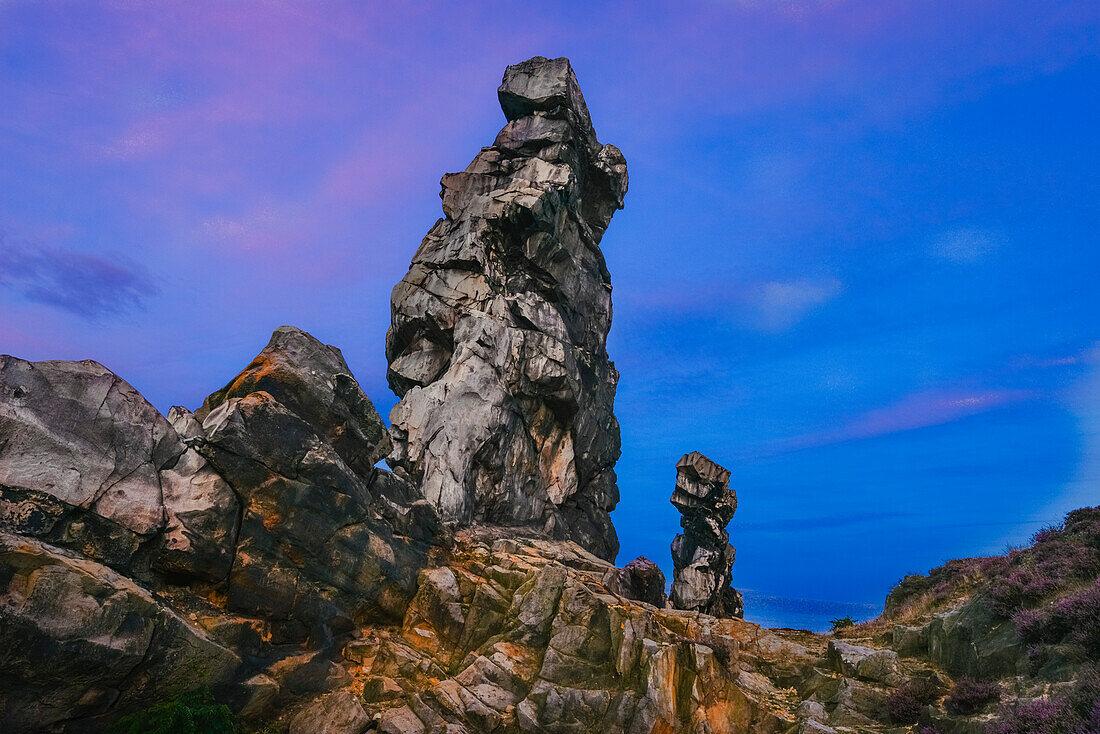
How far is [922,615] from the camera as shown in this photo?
29.9 meters

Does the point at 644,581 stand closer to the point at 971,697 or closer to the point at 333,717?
the point at 971,697

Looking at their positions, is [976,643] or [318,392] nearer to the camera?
[976,643]

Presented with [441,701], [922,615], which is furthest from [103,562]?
[922,615]

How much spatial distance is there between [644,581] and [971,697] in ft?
82.3

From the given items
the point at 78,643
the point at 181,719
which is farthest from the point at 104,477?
the point at 181,719

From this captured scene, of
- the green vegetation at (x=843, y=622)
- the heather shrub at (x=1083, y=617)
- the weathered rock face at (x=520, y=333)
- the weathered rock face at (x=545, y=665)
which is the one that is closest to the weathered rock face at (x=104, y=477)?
the weathered rock face at (x=545, y=665)

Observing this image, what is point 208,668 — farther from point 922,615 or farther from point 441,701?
point 922,615

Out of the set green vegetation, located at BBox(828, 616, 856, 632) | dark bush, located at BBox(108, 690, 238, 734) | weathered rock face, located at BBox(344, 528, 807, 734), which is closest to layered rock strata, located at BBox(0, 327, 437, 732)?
dark bush, located at BBox(108, 690, 238, 734)

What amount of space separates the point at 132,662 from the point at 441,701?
10085 millimetres

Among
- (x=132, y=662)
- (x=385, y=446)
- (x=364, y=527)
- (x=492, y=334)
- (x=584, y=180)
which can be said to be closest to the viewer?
(x=132, y=662)

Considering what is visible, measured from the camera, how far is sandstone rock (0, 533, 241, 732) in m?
15.4

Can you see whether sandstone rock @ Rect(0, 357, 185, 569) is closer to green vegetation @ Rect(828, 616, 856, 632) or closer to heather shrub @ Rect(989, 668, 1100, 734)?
heather shrub @ Rect(989, 668, 1100, 734)

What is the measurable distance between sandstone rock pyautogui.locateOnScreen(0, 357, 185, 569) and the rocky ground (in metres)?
0.07

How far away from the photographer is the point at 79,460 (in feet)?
60.5
